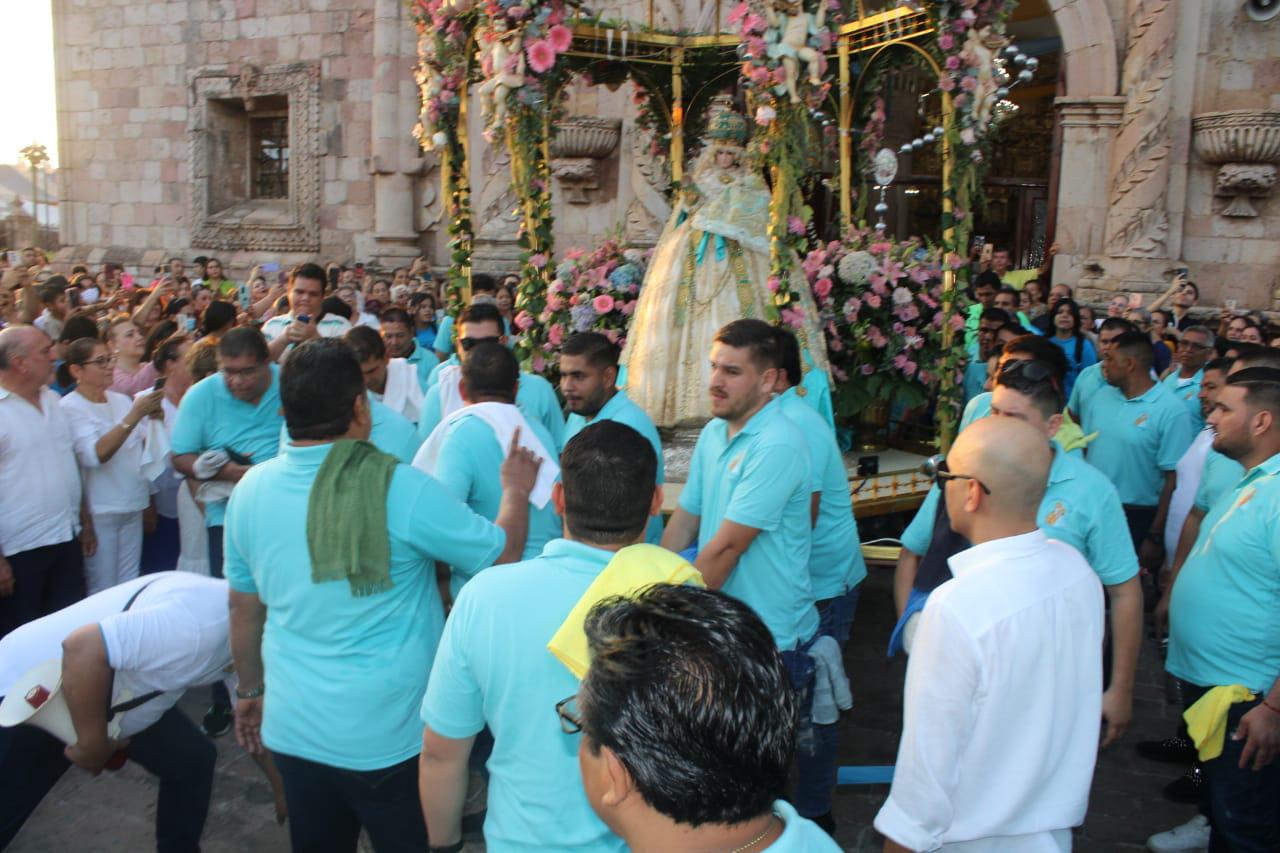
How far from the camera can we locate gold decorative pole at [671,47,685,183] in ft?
24.6

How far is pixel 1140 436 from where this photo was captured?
5.80 m

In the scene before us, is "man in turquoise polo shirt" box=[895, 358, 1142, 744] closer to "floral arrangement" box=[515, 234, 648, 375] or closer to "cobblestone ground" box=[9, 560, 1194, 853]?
"cobblestone ground" box=[9, 560, 1194, 853]

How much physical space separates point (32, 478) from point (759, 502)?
339 centimetres

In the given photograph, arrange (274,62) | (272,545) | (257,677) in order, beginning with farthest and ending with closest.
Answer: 1. (274,62)
2. (257,677)
3. (272,545)

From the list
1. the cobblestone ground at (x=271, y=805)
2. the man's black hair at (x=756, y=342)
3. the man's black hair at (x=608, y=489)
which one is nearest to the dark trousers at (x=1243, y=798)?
the cobblestone ground at (x=271, y=805)

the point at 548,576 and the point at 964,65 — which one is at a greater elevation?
the point at 964,65

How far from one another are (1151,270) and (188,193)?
46.6ft

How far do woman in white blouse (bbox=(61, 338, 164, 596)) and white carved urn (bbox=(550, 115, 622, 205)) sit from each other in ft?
23.1

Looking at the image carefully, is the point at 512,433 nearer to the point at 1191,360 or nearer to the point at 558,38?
the point at 558,38

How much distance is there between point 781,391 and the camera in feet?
12.8

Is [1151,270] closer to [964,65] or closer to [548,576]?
[964,65]

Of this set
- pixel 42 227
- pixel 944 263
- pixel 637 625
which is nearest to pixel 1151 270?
pixel 944 263

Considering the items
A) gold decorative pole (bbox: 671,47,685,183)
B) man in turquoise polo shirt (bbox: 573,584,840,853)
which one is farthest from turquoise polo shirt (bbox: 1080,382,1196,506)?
man in turquoise polo shirt (bbox: 573,584,840,853)

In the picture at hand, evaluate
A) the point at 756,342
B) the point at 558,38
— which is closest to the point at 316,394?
the point at 756,342
